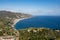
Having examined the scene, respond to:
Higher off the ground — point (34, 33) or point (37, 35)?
point (34, 33)

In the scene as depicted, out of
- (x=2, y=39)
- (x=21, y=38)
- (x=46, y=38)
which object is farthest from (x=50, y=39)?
(x=2, y=39)

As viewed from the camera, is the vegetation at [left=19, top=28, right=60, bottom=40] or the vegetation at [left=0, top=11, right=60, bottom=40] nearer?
the vegetation at [left=19, top=28, right=60, bottom=40]

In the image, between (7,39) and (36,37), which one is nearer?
(7,39)

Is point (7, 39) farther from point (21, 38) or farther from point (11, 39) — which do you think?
point (21, 38)

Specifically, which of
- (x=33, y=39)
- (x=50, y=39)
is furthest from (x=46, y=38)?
(x=33, y=39)

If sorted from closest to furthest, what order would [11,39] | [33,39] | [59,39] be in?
[11,39] → [33,39] → [59,39]

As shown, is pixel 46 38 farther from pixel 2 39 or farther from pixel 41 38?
pixel 2 39

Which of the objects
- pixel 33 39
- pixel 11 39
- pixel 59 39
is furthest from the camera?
pixel 59 39

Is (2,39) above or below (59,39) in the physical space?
above

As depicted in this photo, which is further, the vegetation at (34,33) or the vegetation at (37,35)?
the vegetation at (34,33)

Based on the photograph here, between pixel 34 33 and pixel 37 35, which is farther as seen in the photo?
pixel 34 33
